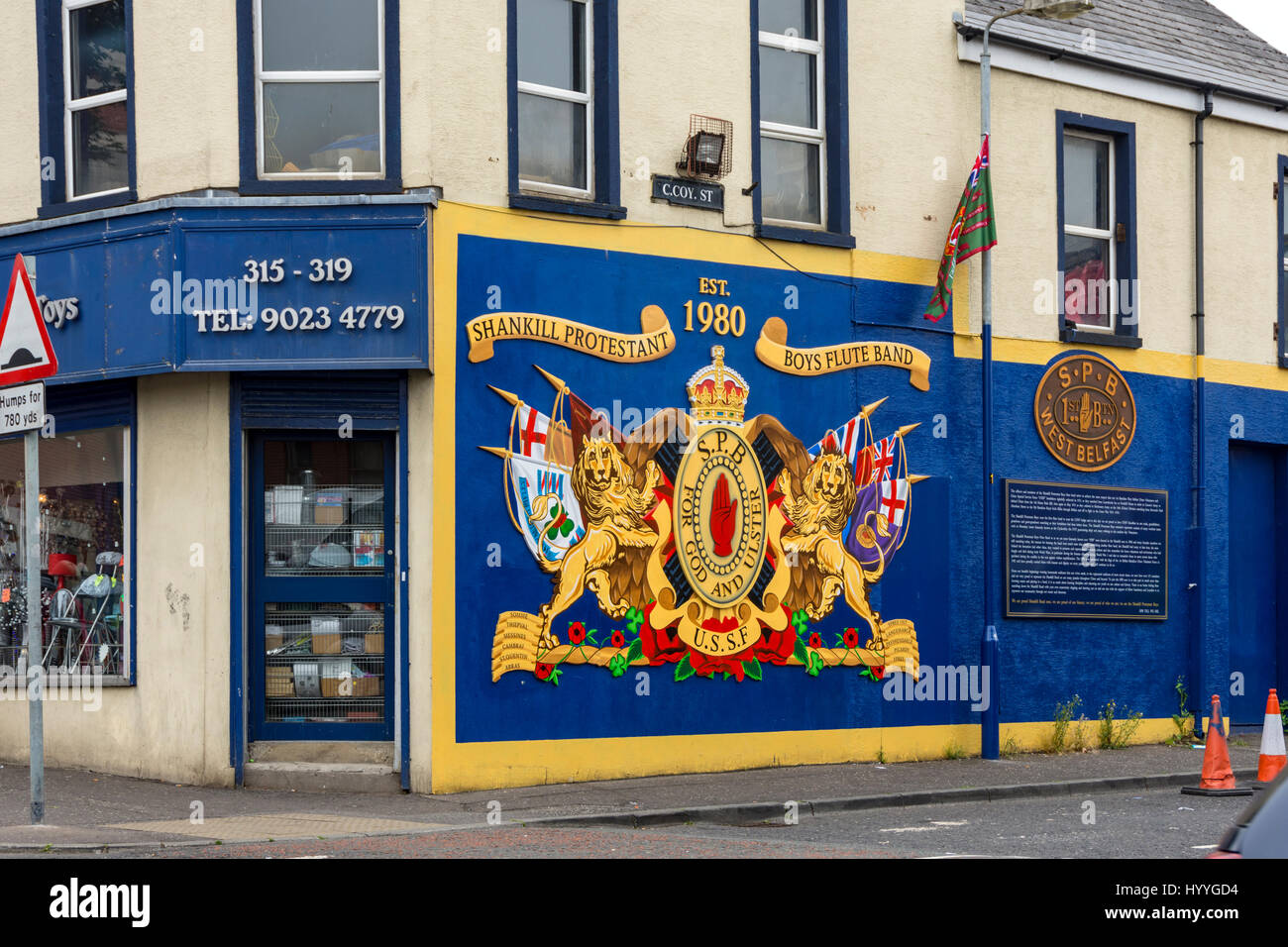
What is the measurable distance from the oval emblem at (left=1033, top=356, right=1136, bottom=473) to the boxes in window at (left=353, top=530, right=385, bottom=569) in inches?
283

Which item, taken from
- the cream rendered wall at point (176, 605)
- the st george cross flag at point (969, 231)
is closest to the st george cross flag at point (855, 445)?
the st george cross flag at point (969, 231)

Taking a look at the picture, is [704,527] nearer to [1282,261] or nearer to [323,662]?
[323,662]

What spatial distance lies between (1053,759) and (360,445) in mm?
7431

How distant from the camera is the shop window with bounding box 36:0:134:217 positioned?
13.8 metres

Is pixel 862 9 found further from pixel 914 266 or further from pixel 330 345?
pixel 330 345

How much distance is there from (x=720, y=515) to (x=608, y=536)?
3.80 feet

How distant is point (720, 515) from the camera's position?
47.3 feet

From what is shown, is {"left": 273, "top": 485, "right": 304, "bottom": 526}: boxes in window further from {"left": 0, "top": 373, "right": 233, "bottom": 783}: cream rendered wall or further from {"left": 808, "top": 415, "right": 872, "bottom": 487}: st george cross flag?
{"left": 808, "top": 415, "right": 872, "bottom": 487}: st george cross flag

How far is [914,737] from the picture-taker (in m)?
15.5

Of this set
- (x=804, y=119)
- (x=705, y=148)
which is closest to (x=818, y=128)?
(x=804, y=119)

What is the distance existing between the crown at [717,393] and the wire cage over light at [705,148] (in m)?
1.58

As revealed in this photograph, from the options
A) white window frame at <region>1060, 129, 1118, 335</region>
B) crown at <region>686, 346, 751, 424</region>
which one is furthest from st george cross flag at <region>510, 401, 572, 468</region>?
white window frame at <region>1060, 129, 1118, 335</region>
